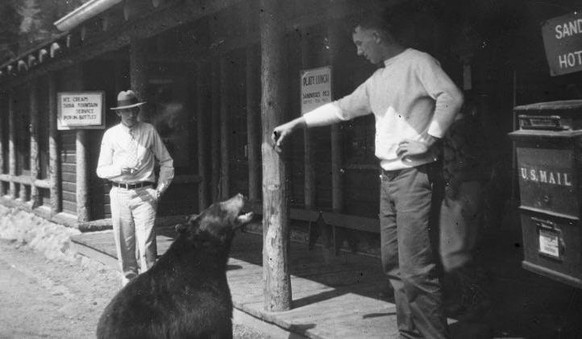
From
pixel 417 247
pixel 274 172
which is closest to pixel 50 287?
pixel 274 172

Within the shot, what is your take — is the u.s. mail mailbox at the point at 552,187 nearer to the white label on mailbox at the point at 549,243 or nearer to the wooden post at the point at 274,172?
the white label on mailbox at the point at 549,243

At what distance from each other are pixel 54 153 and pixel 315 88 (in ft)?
23.8

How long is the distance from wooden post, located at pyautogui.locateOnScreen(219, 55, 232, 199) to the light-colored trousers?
3.97 meters

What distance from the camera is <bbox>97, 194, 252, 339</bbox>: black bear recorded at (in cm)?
401

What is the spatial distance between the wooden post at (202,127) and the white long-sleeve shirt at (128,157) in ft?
14.6

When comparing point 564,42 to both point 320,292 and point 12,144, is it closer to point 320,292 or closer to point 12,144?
point 320,292

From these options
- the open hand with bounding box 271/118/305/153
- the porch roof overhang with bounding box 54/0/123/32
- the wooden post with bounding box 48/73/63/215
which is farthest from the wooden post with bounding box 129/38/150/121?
the open hand with bounding box 271/118/305/153

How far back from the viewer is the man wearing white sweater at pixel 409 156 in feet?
12.3

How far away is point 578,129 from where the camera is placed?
346 cm

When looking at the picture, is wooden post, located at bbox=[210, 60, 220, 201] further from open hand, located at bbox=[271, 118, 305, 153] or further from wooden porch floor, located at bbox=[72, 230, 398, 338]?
open hand, located at bbox=[271, 118, 305, 153]

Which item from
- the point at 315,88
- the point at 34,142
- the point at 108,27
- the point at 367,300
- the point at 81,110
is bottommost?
the point at 367,300

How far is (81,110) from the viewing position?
34.9 feet

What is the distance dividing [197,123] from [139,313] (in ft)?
25.6

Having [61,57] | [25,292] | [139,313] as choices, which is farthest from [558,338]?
[61,57]
